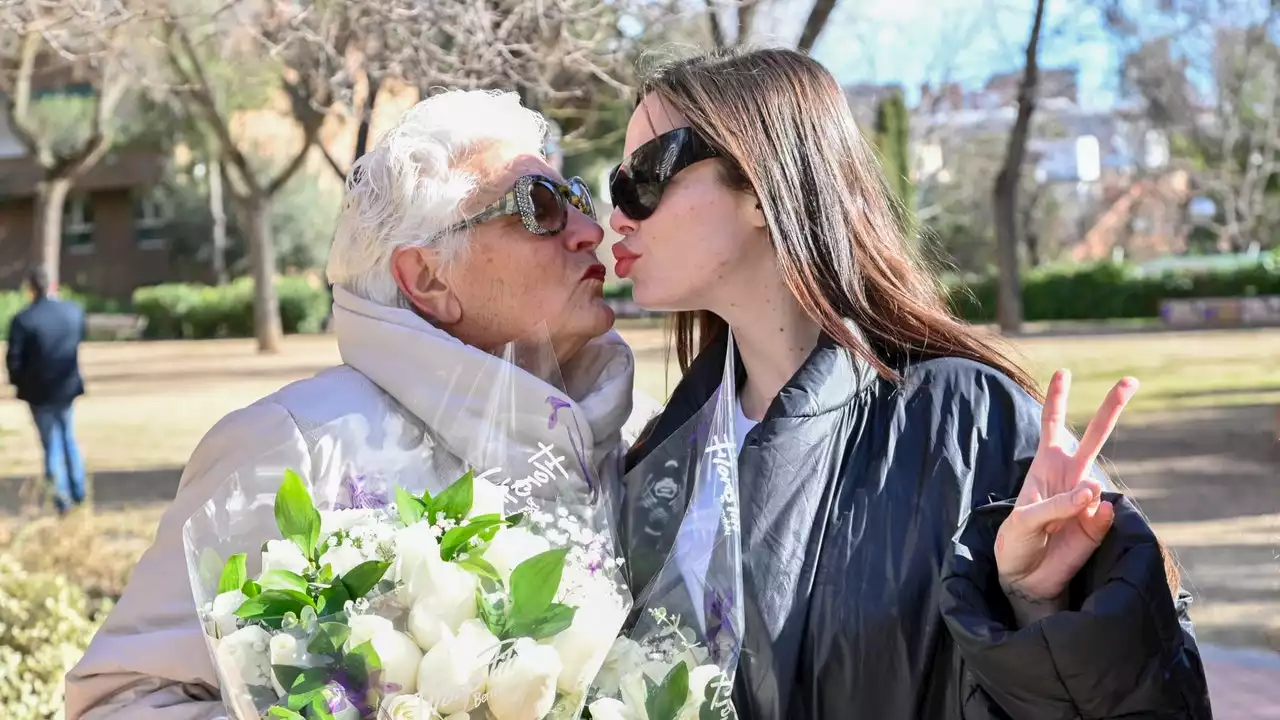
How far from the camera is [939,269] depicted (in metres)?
2.74

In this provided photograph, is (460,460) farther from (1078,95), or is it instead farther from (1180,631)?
(1078,95)

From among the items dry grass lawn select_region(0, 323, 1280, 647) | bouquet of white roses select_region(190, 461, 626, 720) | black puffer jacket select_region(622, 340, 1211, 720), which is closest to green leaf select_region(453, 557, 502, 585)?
bouquet of white roses select_region(190, 461, 626, 720)

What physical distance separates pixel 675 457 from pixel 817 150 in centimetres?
68

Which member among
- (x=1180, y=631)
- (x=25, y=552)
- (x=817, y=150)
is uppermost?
(x=817, y=150)

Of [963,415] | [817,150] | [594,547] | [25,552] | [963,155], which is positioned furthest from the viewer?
[963,155]

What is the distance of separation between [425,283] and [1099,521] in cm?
128

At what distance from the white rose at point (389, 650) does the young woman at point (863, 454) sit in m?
0.43

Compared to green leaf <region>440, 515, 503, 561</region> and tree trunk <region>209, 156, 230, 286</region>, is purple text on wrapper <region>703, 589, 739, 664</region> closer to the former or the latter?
green leaf <region>440, 515, 503, 561</region>

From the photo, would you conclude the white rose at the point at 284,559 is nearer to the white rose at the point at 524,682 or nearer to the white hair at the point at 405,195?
the white rose at the point at 524,682

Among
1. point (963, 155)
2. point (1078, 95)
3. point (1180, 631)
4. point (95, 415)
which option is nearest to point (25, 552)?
point (1180, 631)

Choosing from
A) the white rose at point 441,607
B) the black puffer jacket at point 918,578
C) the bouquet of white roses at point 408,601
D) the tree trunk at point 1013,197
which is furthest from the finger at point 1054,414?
the tree trunk at point 1013,197

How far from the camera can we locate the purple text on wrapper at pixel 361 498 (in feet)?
5.79

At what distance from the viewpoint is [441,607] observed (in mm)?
1432

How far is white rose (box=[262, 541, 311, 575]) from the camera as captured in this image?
5.01 feet
